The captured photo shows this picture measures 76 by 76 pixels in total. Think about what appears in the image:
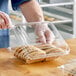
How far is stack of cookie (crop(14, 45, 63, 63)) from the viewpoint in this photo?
3.38 feet

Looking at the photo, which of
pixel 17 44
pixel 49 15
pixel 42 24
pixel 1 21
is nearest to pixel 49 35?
pixel 42 24

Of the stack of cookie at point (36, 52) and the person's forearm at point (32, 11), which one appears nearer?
the stack of cookie at point (36, 52)

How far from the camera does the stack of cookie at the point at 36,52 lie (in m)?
1.03

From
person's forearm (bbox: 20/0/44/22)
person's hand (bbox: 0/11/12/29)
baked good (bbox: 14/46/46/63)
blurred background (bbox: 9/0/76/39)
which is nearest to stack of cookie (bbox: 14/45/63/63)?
baked good (bbox: 14/46/46/63)

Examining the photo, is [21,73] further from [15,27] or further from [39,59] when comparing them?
[15,27]

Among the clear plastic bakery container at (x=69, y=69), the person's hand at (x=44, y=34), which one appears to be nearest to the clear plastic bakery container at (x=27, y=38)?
the person's hand at (x=44, y=34)

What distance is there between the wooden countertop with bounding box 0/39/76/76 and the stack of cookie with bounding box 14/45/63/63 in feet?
0.08

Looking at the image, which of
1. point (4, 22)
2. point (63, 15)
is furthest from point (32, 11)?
point (63, 15)

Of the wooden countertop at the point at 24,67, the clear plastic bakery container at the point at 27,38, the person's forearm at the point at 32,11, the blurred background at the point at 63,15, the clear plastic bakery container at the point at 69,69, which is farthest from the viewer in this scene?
the blurred background at the point at 63,15

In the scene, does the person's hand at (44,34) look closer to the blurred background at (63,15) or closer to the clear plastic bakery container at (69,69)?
the clear plastic bakery container at (69,69)

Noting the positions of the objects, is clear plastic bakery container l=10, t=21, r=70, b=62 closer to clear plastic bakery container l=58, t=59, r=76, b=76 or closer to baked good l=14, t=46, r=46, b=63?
baked good l=14, t=46, r=46, b=63

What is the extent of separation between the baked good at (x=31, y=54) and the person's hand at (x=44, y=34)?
110mm

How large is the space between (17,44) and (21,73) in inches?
8.7

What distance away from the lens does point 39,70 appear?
3.22 feet
